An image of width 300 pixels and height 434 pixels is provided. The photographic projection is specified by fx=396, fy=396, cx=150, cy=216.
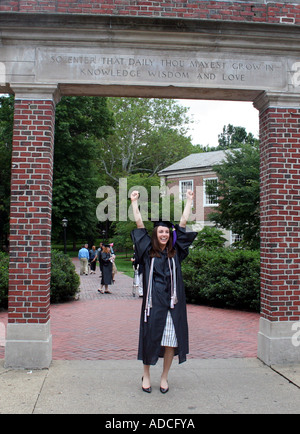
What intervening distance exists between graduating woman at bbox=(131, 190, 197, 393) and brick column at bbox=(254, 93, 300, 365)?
5.68 ft

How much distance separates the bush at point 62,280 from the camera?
11469 mm

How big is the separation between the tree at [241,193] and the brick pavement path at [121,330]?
8986 mm

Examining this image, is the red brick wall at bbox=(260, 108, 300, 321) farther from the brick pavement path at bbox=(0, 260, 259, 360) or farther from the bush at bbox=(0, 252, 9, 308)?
the bush at bbox=(0, 252, 9, 308)

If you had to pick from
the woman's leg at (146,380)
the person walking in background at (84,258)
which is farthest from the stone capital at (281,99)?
the person walking in background at (84,258)

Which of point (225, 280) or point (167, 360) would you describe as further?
point (225, 280)

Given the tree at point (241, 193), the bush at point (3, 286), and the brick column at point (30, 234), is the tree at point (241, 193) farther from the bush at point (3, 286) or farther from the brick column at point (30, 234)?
the brick column at point (30, 234)

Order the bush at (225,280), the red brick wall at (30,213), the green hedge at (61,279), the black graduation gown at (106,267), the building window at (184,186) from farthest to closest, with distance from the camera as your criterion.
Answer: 1. the building window at (184,186)
2. the black graduation gown at (106,267)
3. the green hedge at (61,279)
4. the bush at (225,280)
5. the red brick wall at (30,213)

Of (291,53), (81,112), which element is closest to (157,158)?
(81,112)

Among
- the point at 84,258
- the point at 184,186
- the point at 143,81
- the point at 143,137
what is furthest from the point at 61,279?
the point at 143,137

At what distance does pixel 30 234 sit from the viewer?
5535 mm

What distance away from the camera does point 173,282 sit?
453cm

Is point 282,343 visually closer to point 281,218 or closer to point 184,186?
point 281,218

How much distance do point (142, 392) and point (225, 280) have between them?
6.36 m

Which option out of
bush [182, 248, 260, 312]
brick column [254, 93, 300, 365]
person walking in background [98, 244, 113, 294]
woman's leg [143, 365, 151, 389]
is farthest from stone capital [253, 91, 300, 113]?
person walking in background [98, 244, 113, 294]
